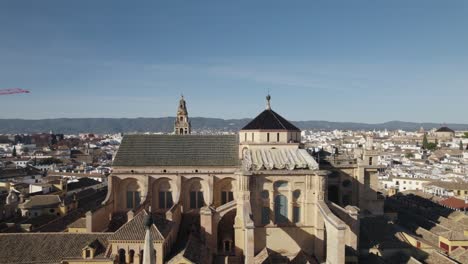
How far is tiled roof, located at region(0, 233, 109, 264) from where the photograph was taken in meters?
28.0

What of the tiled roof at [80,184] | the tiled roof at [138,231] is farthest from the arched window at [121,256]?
the tiled roof at [80,184]

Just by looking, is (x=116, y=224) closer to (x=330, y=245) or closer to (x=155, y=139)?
(x=155, y=139)

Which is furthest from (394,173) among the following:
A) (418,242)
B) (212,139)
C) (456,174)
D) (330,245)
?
(330,245)

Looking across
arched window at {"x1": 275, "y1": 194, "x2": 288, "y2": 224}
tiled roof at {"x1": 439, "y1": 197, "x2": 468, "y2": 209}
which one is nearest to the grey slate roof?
arched window at {"x1": 275, "y1": 194, "x2": 288, "y2": 224}

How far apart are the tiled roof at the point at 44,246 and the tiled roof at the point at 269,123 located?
1758cm

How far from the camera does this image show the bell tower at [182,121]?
67.3 metres

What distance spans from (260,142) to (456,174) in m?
65.7

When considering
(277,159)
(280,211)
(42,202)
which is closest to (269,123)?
(277,159)

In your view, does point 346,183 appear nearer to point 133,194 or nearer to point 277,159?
point 277,159

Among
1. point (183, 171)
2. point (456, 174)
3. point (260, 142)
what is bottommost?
point (456, 174)

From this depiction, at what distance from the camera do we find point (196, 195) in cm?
3928

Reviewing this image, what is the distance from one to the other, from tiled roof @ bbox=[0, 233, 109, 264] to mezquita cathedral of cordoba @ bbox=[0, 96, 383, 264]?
0.82 ft

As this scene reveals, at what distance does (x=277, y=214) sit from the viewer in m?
31.8

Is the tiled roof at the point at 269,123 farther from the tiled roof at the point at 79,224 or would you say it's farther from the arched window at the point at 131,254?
the tiled roof at the point at 79,224
